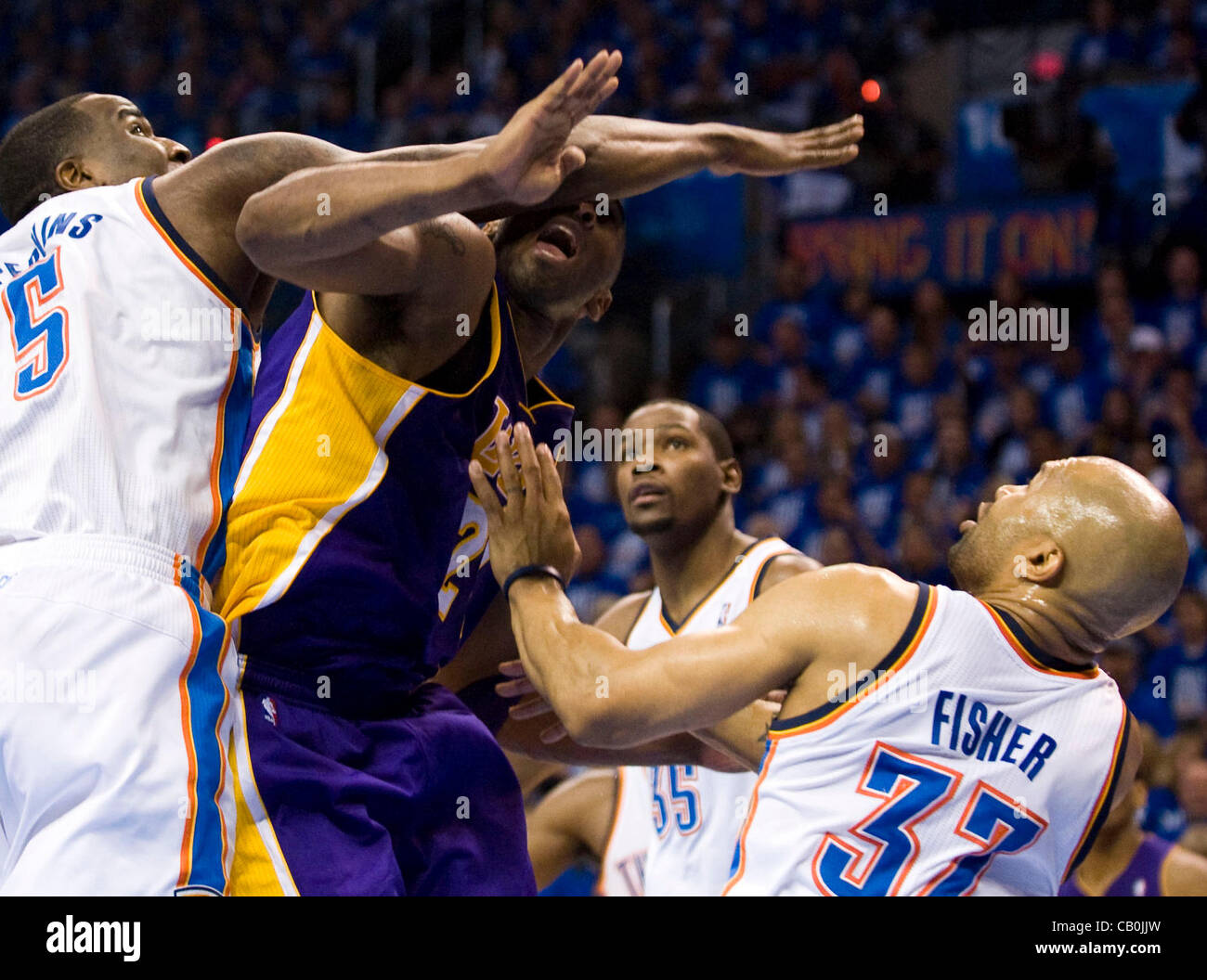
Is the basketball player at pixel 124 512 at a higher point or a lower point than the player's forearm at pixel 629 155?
lower

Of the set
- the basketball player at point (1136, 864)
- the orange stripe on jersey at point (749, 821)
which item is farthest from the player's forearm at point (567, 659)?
the basketball player at point (1136, 864)

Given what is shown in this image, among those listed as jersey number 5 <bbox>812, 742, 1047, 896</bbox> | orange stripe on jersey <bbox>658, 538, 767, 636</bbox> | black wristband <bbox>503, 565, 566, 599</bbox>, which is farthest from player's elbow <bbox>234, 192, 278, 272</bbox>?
orange stripe on jersey <bbox>658, 538, 767, 636</bbox>

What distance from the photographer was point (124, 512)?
2512 millimetres

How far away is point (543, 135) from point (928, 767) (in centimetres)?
131

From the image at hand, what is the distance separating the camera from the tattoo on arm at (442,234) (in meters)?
2.66

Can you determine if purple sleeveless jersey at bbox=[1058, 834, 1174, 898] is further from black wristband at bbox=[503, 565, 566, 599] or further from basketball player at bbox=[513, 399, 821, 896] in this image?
black wristband at bbox=[503, 565, 566, 599]

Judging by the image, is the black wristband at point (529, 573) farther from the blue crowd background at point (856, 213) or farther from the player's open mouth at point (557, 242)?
the blue crowd background at point (856, 213)

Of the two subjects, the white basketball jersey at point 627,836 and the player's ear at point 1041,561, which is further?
the white basketball jersey at point 627,836

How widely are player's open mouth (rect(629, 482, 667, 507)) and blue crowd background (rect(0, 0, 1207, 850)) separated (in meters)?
2.12

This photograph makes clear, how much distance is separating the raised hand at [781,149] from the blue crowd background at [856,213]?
11.1 ft

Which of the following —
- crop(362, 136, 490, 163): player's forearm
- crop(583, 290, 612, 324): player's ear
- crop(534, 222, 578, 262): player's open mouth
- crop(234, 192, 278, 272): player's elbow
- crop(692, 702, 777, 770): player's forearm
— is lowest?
crop(692, 702, 777, 770): player's forearm

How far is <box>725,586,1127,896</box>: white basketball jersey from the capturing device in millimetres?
2559

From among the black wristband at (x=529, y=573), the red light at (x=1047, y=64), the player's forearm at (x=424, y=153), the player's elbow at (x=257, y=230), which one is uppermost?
the red light at (x=1047, y=64)

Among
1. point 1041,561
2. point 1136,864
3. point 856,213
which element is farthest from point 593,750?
point 856,213
